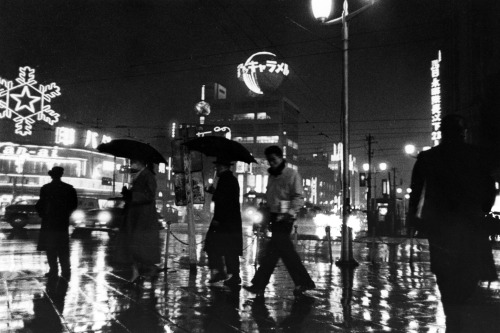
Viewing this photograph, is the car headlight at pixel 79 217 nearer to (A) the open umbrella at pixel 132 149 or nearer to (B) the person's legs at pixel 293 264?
(A) the open umbrella at pixel 132 149

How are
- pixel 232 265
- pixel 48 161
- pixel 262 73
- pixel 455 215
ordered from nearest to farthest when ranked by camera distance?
1. pixel 455 215
2. pixel 232 265
3. pixel 262 73
4. pixel 48 161

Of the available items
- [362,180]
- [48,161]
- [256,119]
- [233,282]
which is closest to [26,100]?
[48,161]

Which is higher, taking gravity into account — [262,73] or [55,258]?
[262,73]

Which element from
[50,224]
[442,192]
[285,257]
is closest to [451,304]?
[442,192]

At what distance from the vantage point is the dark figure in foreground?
3945 mm

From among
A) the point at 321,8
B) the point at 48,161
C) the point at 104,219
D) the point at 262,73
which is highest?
the point at 262,73

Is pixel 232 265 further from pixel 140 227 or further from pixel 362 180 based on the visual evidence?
pixel 362 180

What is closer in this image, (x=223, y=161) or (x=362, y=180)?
(x=223, y=161)

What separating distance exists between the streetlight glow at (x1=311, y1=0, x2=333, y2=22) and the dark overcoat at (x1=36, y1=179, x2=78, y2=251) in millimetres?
8034

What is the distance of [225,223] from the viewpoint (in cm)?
764

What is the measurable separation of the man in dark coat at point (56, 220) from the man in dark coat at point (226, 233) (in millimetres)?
2860

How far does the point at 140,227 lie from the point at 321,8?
8.39 metres

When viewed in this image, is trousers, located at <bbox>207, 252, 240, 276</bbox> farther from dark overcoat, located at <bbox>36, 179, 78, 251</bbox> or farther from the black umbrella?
dark overcoat, located at <bbox>36, 179, 78, 251</bbox>

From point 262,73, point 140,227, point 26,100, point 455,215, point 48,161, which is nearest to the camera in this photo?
point 455,215
